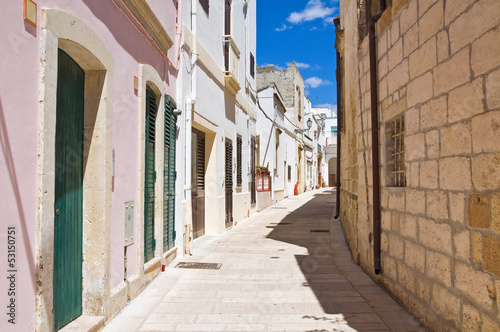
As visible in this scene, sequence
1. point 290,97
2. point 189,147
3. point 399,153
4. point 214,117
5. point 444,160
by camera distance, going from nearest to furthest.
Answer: point 444,160 → point 399,153 → point 189,147 → point 214,117 → point 290,97

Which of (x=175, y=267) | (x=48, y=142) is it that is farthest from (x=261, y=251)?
(x=48, y=142)

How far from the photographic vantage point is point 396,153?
16.9ft

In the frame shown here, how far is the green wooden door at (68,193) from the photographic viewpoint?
11.5ft

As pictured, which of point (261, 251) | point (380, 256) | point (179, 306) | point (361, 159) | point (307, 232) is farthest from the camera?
point (307, 232)

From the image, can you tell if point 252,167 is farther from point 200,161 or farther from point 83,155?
point 83,155

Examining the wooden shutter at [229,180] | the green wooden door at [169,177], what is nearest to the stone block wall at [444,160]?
the green wooden door at [169,177]

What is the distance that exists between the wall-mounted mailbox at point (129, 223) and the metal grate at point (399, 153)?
10.3ft

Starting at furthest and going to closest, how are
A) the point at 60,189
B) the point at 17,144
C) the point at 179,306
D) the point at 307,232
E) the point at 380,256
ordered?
the point at 307,232, the point at 380,256, the point at 179,306, the point at 60,189, the point at 17,144

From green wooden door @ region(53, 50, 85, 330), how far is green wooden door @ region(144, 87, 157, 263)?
1707 millimetres

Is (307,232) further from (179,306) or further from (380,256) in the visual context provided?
(179,306)

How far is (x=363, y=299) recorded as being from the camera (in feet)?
16.4

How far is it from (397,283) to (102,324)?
3.16 metres

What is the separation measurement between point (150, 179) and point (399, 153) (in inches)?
127

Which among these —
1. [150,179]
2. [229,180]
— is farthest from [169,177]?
[229,180]
